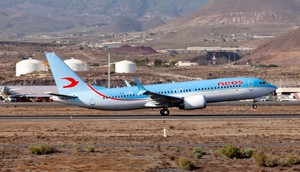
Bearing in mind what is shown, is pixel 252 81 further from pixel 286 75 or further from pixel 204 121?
pixel 286 75

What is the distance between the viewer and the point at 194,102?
78.1 metres

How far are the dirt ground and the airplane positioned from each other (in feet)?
20.9


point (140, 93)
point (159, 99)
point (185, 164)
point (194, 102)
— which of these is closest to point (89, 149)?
point (185, 164)

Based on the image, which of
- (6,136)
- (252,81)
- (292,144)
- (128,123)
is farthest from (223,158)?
(252,81)

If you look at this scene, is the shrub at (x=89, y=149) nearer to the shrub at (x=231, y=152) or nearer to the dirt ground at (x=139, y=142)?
the dirt ground at (x=139, y=142)

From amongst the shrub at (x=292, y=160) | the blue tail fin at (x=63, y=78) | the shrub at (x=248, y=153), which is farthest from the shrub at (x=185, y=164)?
the blue tail fin at (x=63, y=78)

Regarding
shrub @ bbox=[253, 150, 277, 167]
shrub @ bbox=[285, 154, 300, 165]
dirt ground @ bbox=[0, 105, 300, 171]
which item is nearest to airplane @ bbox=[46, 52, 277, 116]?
dirt ground @ bbox=[0, 105, 300, 171]

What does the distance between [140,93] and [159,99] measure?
204 centimetres

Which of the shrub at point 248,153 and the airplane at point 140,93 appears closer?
the shrub at point 248,153

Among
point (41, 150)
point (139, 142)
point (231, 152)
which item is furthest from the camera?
point (139, 142)

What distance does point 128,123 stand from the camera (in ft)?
227

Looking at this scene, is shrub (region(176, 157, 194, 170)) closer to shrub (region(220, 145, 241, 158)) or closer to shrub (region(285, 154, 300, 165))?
shrub (region(220, 145, 241, 158))

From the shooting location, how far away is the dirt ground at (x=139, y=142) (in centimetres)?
4047

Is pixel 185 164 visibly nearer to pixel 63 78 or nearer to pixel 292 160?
pixel 292 160
